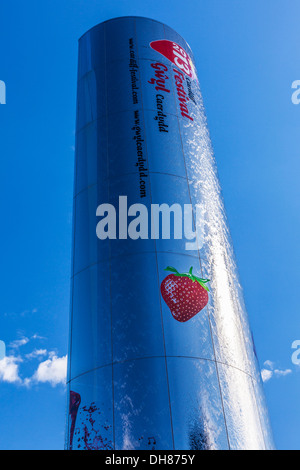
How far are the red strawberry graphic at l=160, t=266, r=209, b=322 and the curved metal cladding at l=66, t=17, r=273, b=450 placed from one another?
25 mm

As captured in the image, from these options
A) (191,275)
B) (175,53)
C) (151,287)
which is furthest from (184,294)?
(175,53)

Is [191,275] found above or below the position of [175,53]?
below

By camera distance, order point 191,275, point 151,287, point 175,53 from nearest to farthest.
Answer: point 151,287 → point 191,275 → point 175,53

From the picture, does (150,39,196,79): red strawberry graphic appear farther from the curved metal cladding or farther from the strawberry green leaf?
the strawberry green leaf

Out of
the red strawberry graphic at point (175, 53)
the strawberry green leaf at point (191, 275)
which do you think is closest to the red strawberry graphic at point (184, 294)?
the strawberry green leaf at point (191, 275)

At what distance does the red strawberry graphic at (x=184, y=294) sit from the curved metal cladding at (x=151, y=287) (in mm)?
25

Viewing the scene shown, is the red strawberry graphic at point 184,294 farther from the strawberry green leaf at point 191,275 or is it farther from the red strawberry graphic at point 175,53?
the red strawberry graphic at point 175,53

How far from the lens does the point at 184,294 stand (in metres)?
10.6

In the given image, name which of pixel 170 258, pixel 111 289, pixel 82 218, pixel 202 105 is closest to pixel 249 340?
pixel 170 258

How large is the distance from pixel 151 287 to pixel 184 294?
0.72m

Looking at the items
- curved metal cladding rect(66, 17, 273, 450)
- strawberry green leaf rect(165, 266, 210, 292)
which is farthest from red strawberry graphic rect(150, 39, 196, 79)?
strawberry green leaf rect(165, 266, 210, 292)

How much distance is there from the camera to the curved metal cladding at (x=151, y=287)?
9.35 meters

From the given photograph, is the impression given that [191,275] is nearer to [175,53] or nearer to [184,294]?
[184,294]
